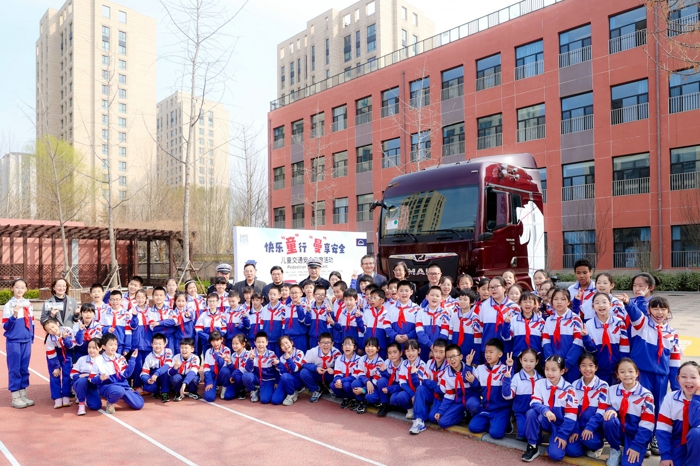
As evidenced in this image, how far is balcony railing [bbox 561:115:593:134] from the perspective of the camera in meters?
20.7

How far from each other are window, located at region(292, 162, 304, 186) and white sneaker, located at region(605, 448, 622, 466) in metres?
28.6

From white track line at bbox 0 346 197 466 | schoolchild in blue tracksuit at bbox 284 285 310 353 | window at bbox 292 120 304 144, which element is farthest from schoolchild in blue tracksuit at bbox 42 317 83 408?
window at bbox 292 120 304 144

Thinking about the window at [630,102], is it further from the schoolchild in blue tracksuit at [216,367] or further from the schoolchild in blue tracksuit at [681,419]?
the schoolchild in blue tracksuit at [216,367]

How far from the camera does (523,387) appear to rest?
4.84 m

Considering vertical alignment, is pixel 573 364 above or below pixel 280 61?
below

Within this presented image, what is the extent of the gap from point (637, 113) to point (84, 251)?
23.4 metres

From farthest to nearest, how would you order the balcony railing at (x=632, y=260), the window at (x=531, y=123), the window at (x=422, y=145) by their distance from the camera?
1. the window at (x=422, y=145)
2. the window at (x=531, y=123)
3. the balcony railing at (x=632, y=260)

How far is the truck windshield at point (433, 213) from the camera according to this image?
7832 mm

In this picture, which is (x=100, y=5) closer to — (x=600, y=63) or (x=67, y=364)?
(x=600, y=63)

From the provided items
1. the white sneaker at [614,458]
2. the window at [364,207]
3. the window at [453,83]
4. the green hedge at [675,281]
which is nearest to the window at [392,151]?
the window at [364,207]

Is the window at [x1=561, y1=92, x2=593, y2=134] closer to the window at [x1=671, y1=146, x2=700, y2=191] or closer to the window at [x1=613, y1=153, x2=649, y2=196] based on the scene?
the window at [x1=613, y1=153, x2=649, y2=196]

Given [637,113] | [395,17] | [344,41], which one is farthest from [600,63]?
[344,41]

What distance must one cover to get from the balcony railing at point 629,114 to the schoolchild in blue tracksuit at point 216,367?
18.6m

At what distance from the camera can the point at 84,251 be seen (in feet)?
75.4
